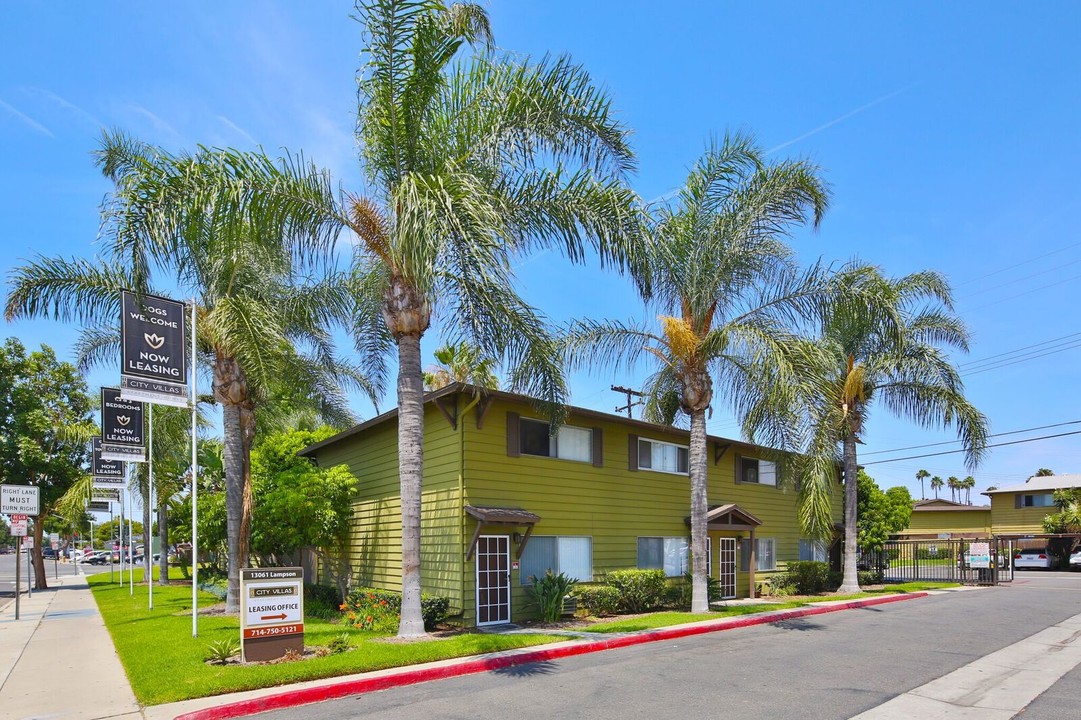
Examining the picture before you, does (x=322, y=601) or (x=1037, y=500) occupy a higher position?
(x=322, y=601)

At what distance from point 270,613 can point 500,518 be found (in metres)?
5.62

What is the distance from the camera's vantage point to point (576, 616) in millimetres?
18172

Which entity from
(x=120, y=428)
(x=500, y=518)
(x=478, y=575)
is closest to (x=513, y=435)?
(x=500, y=518)

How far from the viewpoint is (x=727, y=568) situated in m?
23.9

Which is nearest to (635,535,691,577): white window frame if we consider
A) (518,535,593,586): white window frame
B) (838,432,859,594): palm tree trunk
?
(518,535,593,586): white window frame

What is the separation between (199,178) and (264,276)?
6791mm

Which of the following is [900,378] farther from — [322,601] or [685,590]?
[322,601]

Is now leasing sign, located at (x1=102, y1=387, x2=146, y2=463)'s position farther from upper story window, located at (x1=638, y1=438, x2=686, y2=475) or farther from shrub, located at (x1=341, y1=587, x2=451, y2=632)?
upper story window, located at (x1=638, y1=438, x2=686, y2=475)

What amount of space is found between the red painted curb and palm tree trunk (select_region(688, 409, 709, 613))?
139 cm

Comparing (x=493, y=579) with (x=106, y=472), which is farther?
(x=106, y=472)

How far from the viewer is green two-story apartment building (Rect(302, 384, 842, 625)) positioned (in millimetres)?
16938

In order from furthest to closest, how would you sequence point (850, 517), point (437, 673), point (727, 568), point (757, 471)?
point (757, 471) → point (850, 517) → point (727, 568) → point (437, 673)

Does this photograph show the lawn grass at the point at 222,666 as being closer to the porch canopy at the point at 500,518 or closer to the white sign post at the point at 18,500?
the porch canopy at the point at 500,518

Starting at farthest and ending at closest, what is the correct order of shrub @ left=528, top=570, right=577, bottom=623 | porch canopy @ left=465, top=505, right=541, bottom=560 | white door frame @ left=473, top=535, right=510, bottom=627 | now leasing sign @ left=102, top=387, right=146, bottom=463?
now leasing sign @ left=102, top=387, right=146, bottom=463 < shrub @ left=528, top=570, right=577, bottom=623 < white door frame @ left=473, top=535, right=510, bottom=627 < porch canopy @ left=465, top=505, right=541, bottom=560
